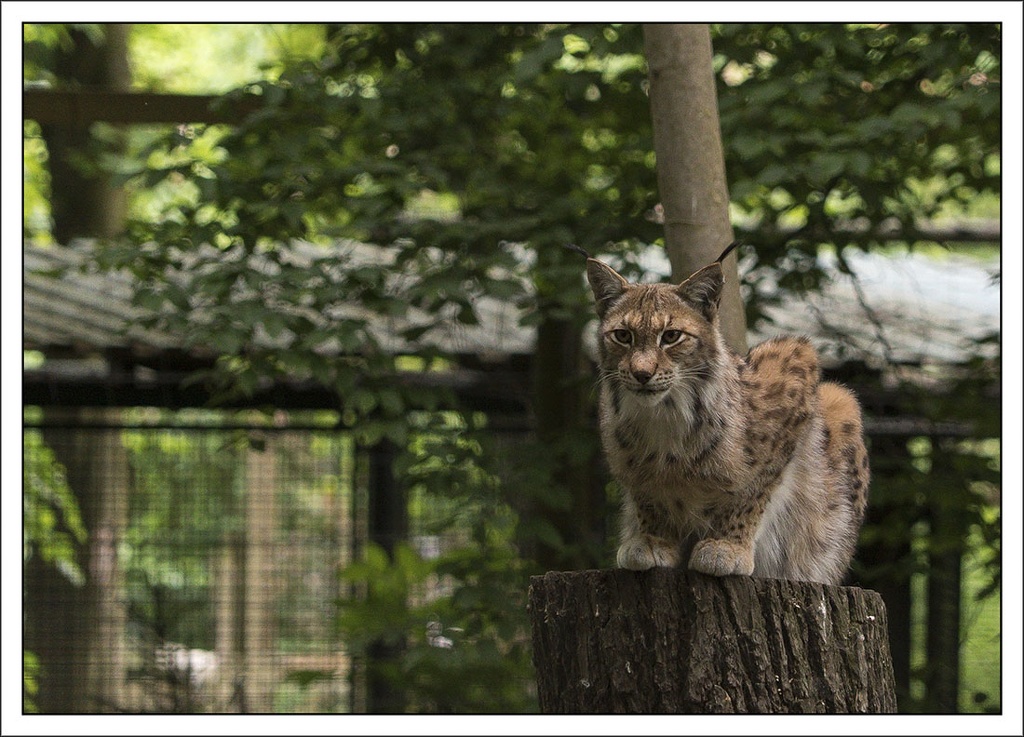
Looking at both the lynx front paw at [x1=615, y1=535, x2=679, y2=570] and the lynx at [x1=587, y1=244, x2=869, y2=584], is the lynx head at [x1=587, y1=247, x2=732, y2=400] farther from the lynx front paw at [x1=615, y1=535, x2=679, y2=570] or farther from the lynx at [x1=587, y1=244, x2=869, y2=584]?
the lynx front paw at [x1=615, y1=535, x2=679, y2=570]

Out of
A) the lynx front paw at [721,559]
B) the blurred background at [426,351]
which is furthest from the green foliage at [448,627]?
the lynx front paw at [721,559]

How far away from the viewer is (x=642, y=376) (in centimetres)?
387

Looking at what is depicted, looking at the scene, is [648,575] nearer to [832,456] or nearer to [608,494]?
[832,456]

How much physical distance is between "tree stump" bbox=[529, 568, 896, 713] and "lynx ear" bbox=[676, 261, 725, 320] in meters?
0.86

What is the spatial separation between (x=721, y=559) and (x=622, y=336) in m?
0.78

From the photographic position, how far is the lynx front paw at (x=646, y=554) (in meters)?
4.05

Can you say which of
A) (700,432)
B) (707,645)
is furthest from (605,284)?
(707,645)

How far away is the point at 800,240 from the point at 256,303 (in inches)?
115

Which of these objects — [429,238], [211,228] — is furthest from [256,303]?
[429,238]

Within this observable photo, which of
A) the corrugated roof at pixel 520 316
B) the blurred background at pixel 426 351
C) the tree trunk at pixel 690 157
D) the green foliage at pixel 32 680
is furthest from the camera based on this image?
the green foliage at pixel 32 680

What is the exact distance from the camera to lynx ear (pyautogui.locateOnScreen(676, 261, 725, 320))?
4.07 m

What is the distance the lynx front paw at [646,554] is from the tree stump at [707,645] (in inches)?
1.9

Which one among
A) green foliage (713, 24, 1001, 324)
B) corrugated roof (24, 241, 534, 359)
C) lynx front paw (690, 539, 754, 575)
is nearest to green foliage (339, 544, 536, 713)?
corrugated roof (24, 241, 534, 359)

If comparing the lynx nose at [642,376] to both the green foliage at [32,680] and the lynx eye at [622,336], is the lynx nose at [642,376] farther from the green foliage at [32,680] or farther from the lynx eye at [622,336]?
the green foliage at [32,680]
